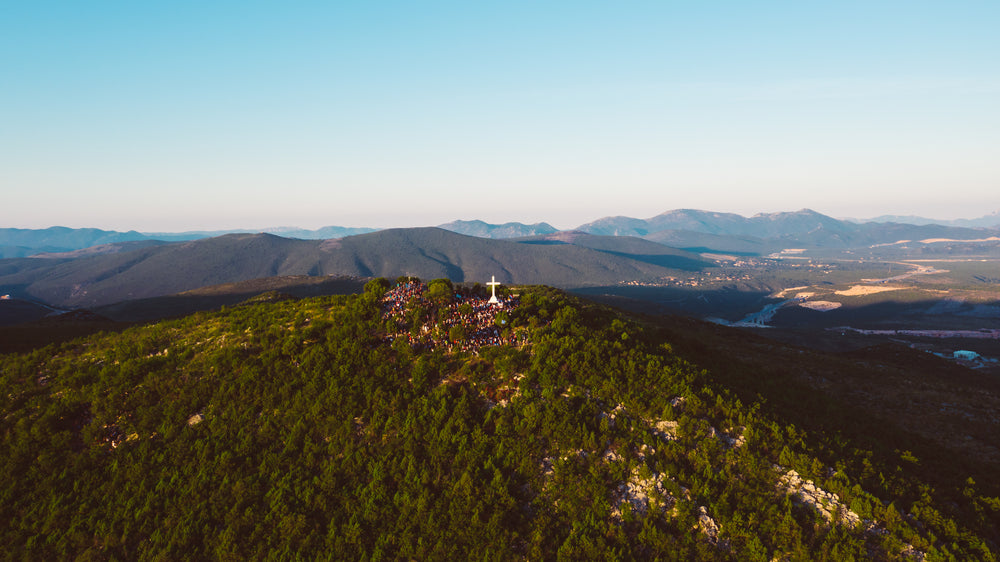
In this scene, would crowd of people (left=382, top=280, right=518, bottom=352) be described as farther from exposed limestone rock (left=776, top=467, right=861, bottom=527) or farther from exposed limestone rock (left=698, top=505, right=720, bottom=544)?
exposed limestone rock (left=776, top=467, right=861, bottom=527)

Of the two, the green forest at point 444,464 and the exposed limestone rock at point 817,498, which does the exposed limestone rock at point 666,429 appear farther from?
the exposed limestone rock at point 817,498

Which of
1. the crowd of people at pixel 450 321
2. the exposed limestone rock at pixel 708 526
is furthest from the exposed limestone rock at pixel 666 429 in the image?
the crowd of people at pixel 450 321

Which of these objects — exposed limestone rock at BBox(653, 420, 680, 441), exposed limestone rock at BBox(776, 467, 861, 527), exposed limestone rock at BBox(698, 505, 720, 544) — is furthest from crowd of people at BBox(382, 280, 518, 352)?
exposed limestone rock at BBox(776, 467, 861, 527)

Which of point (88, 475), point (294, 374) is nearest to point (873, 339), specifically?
point (294, 374)

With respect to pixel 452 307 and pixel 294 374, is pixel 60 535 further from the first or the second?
pixel 452 307

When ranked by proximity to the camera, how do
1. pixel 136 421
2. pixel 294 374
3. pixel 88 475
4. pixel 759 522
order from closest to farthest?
pixel 759 522
pixel 88 475
pixel 136 421
pixel 294 374

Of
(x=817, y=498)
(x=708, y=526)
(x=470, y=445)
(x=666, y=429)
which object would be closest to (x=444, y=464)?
(x=470, y=445)

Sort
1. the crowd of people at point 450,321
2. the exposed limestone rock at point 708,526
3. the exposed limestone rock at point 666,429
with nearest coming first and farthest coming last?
the exposed limestone rock at point 708,526 < the exposed limestone rock at point 666,429 < the crowd of people at point 450,321
